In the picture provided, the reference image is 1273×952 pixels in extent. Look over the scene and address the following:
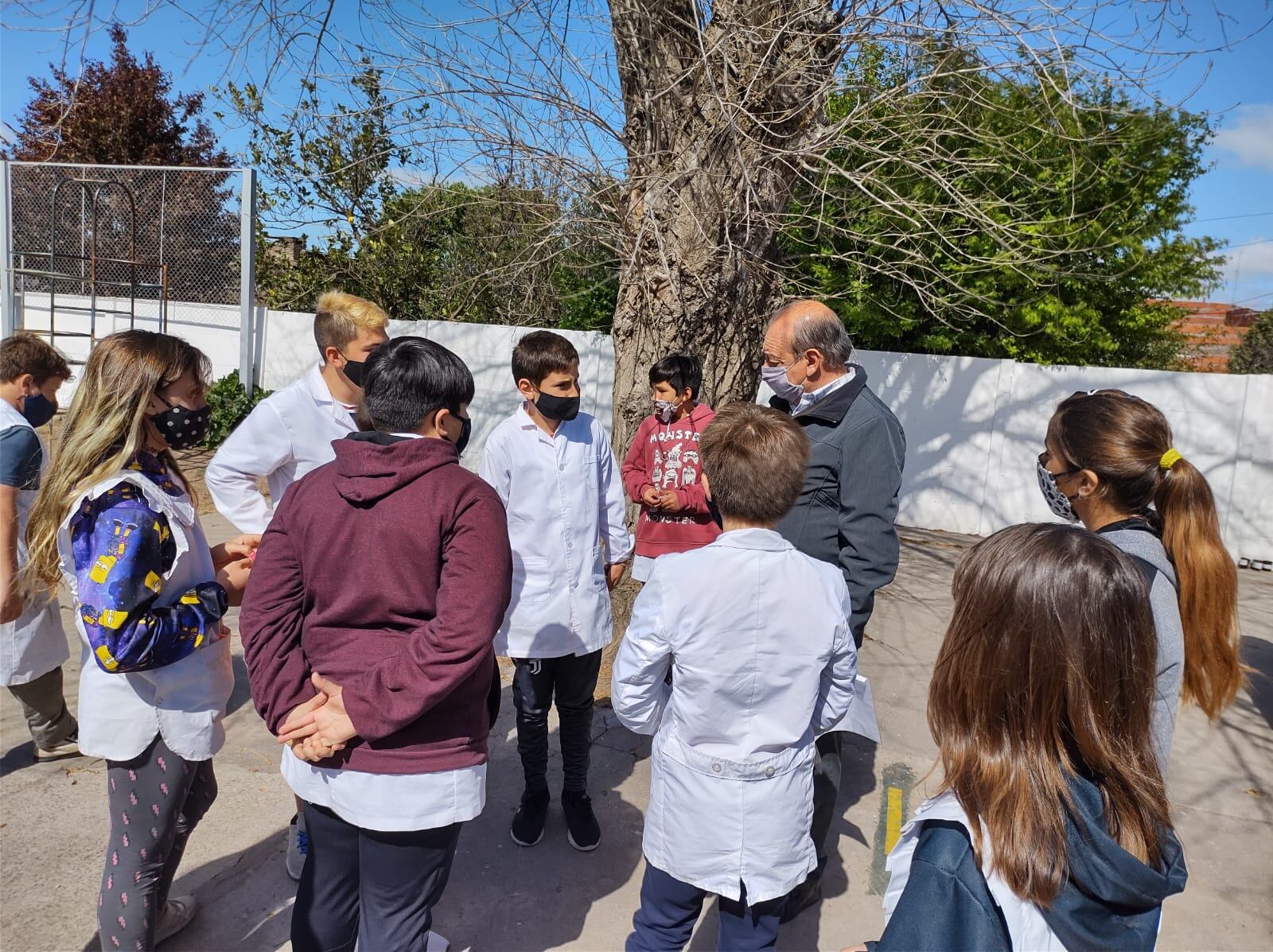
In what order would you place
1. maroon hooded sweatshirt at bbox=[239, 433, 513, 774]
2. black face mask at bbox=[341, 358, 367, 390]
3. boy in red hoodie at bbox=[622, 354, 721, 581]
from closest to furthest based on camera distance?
maroon hooded sweatshirt at bbox=[239, 433, 513, 774] < black face mask at bbox=[341, 358, 367, 390] < boy in red hoodie at bbox=[622, 354, 721, 581]

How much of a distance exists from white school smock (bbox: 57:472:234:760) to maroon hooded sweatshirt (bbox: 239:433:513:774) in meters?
0.38

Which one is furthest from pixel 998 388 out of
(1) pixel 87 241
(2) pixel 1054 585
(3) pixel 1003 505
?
(1) pixel 87 241

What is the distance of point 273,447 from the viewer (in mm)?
2707

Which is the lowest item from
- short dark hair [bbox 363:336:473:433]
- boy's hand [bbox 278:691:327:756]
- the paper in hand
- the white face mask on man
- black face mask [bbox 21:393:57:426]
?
the paper in hand

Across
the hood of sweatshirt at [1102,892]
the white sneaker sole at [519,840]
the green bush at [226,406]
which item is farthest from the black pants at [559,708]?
the green bush at [226,406]

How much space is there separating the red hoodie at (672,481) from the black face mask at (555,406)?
1.12 m

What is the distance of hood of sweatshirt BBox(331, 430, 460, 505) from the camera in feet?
5.74

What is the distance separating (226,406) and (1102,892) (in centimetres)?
1103

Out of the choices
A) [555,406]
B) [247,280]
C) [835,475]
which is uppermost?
[247,280]

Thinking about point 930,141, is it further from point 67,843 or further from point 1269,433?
point 1269,433

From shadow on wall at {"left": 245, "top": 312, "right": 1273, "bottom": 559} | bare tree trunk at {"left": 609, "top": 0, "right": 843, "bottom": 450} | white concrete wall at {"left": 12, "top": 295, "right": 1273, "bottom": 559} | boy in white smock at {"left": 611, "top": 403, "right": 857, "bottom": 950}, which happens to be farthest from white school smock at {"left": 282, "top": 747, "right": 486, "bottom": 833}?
white concrete wall at {"left": 12, "top": 295, "right": 1273, "bottom": 559}

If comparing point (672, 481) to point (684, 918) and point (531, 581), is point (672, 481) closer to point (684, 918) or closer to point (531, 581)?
point (531, 581)

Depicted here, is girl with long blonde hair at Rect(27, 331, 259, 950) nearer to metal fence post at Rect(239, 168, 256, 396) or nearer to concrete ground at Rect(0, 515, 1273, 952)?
concrete ground at Rect(0, 515, 1273, 952)

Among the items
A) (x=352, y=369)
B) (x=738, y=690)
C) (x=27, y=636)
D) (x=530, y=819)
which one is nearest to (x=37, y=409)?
(x=27, y=636)
